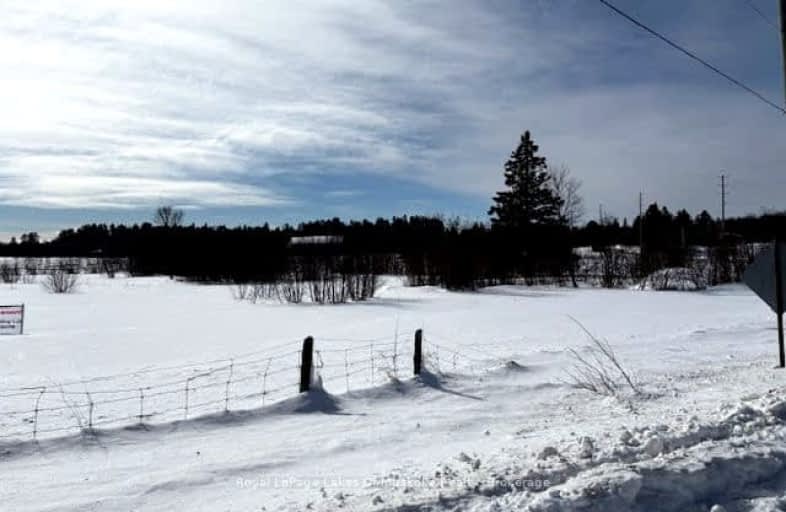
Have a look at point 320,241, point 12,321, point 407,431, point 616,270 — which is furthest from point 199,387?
point 320,241

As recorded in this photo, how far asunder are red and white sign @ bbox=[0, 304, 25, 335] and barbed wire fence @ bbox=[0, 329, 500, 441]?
10004 millimetres

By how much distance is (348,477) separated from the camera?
5281 mm

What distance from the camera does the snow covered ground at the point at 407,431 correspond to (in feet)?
15.5

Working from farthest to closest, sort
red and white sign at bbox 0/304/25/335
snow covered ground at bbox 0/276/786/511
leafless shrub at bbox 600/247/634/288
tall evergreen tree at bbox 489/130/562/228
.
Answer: tall evergreen tree at bbox 489/130/562/228
leafless shrub at bbox 600/247/634/288
red and white sign at bbox 0/304/25/335
snow covered ground at bbox 0/276/786/511

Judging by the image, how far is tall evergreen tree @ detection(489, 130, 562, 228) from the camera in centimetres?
5419

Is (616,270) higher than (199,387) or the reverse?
higher

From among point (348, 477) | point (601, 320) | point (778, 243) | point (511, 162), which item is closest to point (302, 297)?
point (601, 320)

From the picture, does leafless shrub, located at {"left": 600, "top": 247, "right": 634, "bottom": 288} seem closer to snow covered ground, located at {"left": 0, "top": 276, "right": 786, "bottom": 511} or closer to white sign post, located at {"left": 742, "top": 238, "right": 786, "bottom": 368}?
snow covered ground, located at {"left": 0, "top": 276, "right": 786, "bottom": 511}

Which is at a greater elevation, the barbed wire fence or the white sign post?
the white sign post

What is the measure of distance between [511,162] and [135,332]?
42758 mm

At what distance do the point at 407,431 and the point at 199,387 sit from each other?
3909 mm

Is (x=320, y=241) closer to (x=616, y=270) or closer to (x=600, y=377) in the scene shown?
(x=616, y=270)

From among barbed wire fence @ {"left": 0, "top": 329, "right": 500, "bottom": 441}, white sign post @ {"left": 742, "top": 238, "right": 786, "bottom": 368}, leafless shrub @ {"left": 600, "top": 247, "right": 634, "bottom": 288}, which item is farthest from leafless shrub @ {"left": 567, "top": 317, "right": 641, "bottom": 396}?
leafless shrub @ {"left": 600, "top": 247, "right": 634, "bottom": 288}

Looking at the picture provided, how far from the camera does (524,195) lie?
54906mm
